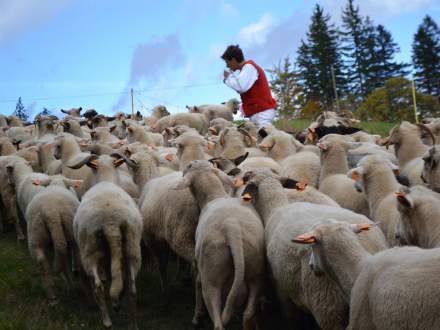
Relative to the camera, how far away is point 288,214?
19.8ft

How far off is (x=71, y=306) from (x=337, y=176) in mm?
3763

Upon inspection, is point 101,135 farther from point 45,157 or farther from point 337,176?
point 337,176

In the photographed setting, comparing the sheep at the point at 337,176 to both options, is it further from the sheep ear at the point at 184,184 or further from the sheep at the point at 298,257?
the sheep ear at the point at 184,184

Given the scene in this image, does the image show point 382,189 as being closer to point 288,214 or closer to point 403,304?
point 288,214

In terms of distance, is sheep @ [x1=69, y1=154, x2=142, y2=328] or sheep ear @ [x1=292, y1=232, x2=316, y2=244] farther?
sheep @ [x1=69, y1=154, x2=142, y2=328]

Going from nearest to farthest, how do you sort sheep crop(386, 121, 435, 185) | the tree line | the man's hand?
sheep crop(386, 121, 435, 185), the man's hand, the tree line

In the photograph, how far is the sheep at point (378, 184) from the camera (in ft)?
21.6

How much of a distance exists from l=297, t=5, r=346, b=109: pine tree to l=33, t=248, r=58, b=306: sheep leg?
44.7 meters

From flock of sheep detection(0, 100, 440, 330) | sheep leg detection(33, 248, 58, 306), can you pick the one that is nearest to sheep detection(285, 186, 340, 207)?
flock of sheep detection(0, 100, 440, 330)

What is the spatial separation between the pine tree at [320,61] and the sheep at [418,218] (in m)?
45.9

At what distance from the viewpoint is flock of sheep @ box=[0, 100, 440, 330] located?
4469mm

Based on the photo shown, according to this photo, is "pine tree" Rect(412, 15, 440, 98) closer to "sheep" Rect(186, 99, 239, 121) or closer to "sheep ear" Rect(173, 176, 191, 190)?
"sheep" Rect(186, 99, 239, 121)

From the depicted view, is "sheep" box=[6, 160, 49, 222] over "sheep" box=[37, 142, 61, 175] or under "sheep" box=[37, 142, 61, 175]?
under

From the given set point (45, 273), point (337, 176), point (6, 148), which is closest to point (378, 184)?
point (337, 176)
